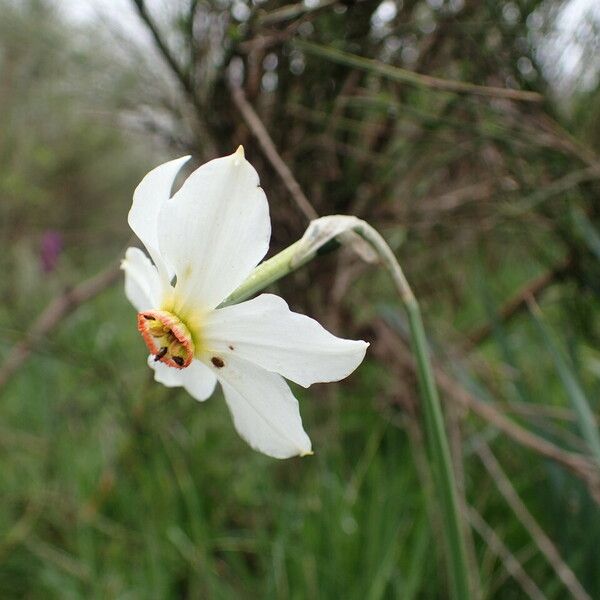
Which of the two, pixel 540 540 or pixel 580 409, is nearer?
pixel 580 409

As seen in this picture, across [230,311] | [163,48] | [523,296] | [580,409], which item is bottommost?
[523,296]

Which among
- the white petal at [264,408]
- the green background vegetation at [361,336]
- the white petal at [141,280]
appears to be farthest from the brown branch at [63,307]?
the white petal at [264,408]

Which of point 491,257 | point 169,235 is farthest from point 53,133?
point 169,235

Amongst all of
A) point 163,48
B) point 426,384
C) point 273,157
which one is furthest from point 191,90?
point 426,384

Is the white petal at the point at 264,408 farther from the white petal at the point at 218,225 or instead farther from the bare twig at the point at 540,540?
the bare twig at the point at 540,540

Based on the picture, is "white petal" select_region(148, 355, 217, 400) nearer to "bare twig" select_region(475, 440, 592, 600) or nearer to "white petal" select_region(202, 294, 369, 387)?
"white petal" select_region(202, 294, 369, 387)

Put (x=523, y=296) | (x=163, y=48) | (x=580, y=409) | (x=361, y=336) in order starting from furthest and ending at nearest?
(x=361, y=336), (x=523, y=296), (x=163, y=48), (x=580, y=409)

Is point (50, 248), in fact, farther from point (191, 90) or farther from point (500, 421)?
point (500, 421)


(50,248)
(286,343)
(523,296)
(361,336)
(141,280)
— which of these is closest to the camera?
(286,343)
